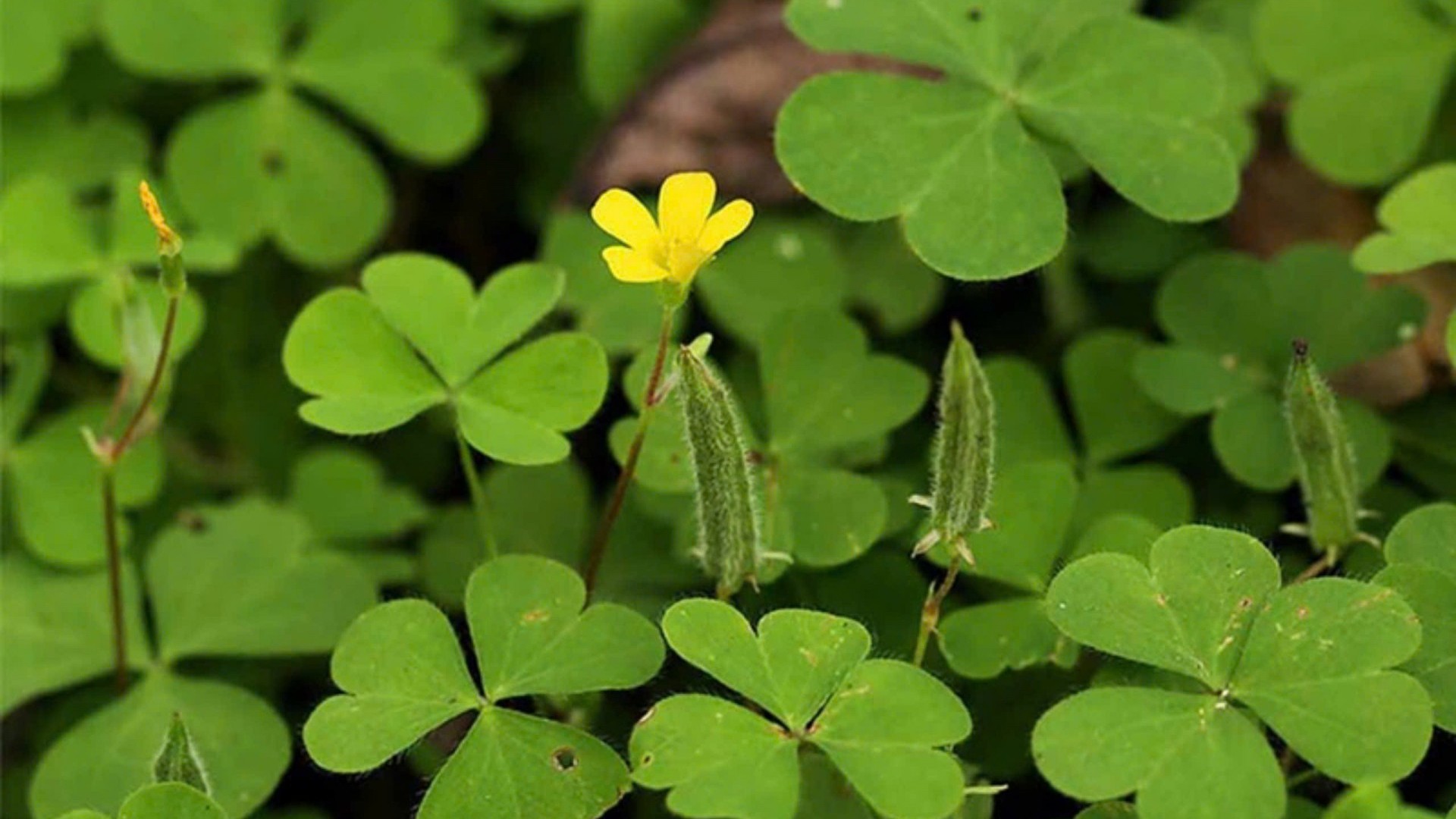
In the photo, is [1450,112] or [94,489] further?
[1450,112]

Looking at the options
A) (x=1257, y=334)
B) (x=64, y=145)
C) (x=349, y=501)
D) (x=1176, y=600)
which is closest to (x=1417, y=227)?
(x=1257, y=334)

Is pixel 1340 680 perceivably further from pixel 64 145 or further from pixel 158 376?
pixel 64 145

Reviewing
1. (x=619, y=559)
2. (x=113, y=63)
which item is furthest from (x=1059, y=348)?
(x=113, y=63)

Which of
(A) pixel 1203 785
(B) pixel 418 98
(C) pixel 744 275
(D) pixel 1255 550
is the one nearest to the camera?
(A) pixel 1203 785

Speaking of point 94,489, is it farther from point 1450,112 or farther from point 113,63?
point 1450,112

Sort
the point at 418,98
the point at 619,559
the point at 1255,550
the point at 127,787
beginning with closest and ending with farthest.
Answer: the point at 1255,550 → the point at 127,787 → the point at 619,559 → the point at 418,98

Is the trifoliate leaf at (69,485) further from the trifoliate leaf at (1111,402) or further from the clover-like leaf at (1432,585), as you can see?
the clover-like leaf at (1432,585)
